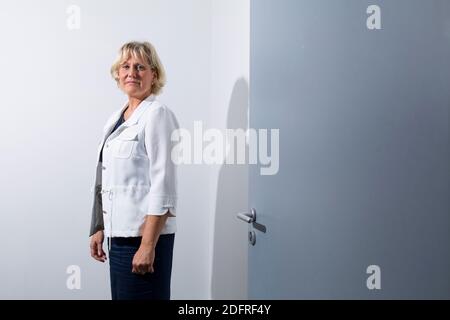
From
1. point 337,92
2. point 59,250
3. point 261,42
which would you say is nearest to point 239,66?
point 261,42

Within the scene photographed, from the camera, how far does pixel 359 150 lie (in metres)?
0.67

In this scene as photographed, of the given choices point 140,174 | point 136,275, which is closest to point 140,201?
point 140,174

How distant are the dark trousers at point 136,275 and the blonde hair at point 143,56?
531mm

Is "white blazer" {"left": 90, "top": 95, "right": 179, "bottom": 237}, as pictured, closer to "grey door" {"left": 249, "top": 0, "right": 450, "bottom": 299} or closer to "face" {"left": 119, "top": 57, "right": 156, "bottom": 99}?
"face" {"left": 119, "top": 57, "right": 156, "bottom": 99}

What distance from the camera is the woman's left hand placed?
45.9 inches

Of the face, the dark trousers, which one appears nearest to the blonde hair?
the face

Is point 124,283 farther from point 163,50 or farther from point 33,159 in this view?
point 163,50

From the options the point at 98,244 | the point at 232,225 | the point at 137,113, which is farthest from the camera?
the point at 232,225

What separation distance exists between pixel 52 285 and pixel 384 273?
1579 millimetres

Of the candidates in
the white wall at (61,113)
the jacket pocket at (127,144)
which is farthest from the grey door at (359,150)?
the white wall at (61,113)

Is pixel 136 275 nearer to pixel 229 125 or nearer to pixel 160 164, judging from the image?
pixel 160 164

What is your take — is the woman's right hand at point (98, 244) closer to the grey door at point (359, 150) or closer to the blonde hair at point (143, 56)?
the blonde hair at point (143, 56)

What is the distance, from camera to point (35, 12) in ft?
5.74

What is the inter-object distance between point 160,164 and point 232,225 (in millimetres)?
512
